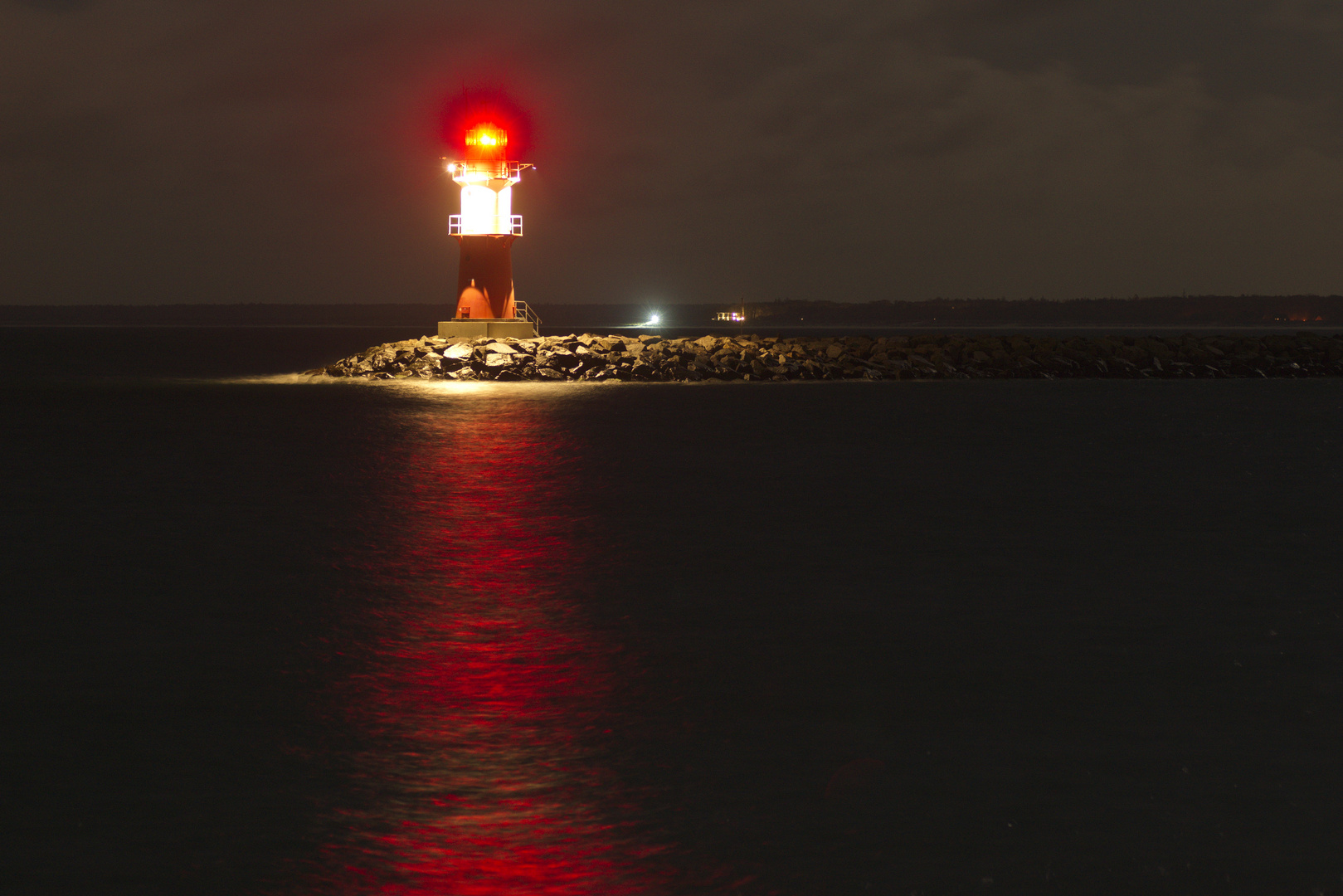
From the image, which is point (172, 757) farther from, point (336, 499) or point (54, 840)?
point (336, 499)

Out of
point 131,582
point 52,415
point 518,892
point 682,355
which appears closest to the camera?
point 518,892

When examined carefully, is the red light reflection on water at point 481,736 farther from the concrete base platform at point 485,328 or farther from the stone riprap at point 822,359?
the concrete base platform at point 485,328

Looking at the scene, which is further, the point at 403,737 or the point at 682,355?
the point at 682,355

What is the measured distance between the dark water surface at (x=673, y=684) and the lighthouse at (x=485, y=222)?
3133 cm

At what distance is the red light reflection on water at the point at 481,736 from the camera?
547 centimetres

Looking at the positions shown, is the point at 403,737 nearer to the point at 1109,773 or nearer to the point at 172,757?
the point at 172,757

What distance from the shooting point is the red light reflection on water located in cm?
547

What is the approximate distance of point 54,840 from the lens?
5789 millimetres

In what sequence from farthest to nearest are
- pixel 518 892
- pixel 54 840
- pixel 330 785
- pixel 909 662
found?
pixel 909 662 → pixel 330 785 → pixel 54 840 → pixel 518 892

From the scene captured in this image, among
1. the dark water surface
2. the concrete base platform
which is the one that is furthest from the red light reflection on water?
the concrete base platform

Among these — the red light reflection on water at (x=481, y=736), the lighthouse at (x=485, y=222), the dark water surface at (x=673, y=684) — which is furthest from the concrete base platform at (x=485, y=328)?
the red light reflection on water at (x=481, y=736)

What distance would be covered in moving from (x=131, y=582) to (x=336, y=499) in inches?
274

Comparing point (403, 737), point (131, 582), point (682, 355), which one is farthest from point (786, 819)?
point (682, 355)

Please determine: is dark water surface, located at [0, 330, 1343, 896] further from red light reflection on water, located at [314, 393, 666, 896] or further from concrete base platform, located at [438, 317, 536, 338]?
concrete base platform, located at [438, 317, 536, 338]
